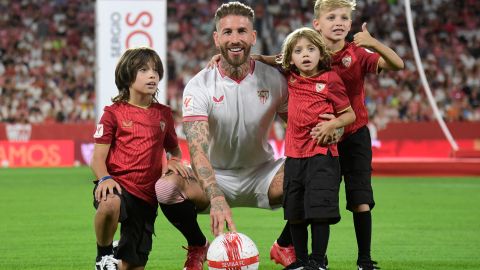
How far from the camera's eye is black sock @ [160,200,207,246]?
580cm

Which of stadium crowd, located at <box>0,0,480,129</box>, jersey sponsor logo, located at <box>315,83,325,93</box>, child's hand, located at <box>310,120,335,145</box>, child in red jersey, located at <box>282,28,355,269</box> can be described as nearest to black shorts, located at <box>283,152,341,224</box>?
child in red jersey, located at <box>282,28,355,269</box>

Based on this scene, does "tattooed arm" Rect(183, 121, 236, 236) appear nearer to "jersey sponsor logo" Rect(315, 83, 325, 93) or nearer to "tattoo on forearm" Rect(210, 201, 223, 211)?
"tattoo on forearm" Rect(210, 201, 223, 211)

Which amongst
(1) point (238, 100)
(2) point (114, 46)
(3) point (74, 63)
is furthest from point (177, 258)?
(3) point (74, 63)

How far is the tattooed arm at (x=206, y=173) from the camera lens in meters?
5.26

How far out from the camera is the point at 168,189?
18.4 ft

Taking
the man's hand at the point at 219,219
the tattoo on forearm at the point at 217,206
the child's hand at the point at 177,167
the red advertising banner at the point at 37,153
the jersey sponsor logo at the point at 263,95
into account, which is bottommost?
the red advertising banner at the point at 37,153

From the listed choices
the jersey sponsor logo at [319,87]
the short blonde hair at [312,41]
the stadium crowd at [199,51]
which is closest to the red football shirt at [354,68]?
the short blonde hair at [312,41]

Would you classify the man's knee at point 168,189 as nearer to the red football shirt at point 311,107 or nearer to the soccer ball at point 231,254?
the soccer ball at point 231,254

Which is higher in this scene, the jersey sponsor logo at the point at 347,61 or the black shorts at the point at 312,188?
the jersey sponsor logo at the point at 347,61

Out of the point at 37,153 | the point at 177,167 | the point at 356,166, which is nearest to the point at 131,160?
the point at 177,167

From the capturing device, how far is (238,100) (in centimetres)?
603

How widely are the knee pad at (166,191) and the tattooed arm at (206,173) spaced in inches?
6.9

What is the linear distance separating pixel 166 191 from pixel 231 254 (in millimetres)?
706

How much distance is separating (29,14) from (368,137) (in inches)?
881
